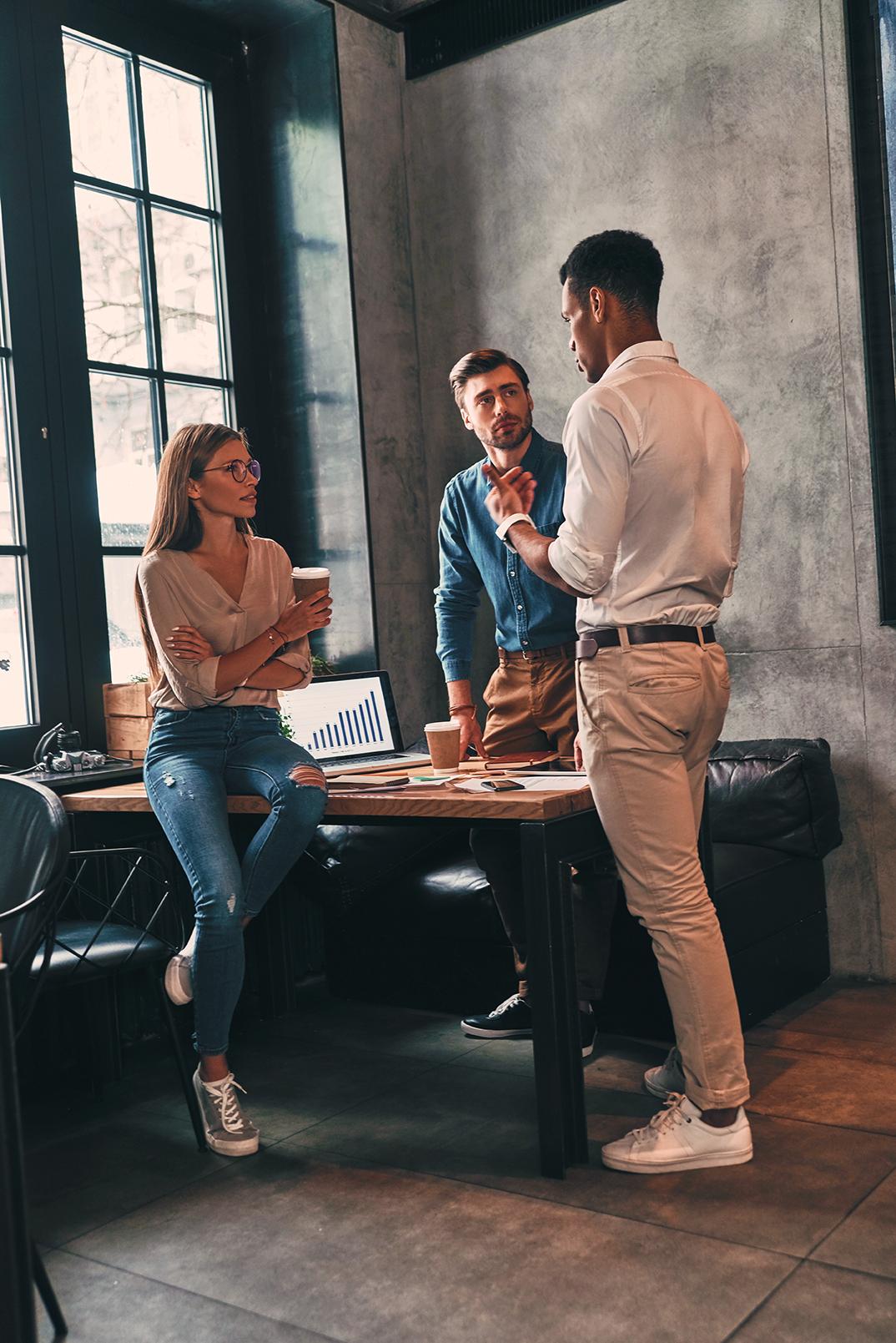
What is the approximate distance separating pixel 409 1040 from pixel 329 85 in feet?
11.1

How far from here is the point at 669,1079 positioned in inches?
115

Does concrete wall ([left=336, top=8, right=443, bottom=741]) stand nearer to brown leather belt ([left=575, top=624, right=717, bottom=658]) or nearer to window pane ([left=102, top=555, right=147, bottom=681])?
window pane ([left=102, top=555, right=147, bottom=681])

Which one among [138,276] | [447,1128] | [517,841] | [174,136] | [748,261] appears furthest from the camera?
[174,136]

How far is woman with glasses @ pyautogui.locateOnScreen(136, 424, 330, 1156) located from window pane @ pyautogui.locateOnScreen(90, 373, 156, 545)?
97 centimetres

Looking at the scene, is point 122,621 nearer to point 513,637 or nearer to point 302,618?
point 302,618

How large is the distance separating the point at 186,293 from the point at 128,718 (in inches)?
65.3

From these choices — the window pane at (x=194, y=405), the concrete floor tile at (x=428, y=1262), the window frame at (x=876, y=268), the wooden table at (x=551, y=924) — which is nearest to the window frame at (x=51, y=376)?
the window pane at (x=194, y=405)

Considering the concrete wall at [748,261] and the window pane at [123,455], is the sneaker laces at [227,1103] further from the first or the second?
the concrete wall at [748,261]

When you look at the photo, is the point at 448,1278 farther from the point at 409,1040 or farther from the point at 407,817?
the point at 409,1040

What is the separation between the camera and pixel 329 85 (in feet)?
14.9

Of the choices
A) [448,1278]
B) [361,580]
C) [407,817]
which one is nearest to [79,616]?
[361,580]

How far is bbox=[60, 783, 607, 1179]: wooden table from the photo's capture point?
2473 mm

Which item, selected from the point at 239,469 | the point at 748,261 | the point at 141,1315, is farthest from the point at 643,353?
the point at 141,1315

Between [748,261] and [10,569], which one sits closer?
[10,569]
